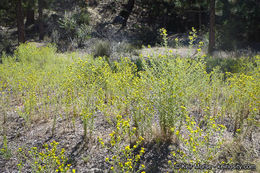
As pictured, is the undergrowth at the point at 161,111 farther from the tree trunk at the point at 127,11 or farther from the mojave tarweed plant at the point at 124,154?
the tree trunk at the point at 127,11

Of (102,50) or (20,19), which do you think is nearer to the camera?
(102,50)

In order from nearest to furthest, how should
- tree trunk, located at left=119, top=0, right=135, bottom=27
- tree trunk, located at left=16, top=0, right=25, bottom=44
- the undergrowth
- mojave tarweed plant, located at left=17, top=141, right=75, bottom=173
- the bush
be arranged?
mojave tarweed plant, located at left=17, top=141, right=75, bottom=173
the undergrowth
the bush
tree trunk, located at left=16, top=0, right=25, bottom=44
tree trunk, located at left=119, top=0, right=135, bottom=27

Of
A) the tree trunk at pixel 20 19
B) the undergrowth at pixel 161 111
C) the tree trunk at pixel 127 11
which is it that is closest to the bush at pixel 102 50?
the undergrowth at pixel 161 111

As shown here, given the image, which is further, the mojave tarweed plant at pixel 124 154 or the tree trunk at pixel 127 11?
the tree trunk at pixel 127 11

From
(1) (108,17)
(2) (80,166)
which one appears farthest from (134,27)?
(2) (80,166)

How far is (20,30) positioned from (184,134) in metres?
10.8

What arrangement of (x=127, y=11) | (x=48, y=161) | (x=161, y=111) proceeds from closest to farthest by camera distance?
(x=48, y=161), (x=161, y=111), (x=127, y=11)

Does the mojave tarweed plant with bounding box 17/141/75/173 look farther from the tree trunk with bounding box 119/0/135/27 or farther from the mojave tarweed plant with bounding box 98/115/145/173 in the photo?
the tree trunk with bounding box 119/0/135/27

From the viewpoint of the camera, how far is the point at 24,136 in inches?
144

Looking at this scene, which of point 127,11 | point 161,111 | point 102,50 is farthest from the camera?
point 127,11

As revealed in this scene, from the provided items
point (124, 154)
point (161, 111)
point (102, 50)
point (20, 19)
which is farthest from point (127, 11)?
point (124, 154)

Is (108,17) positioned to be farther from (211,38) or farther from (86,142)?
(86,142)

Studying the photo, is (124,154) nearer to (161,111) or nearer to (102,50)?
(161,111)

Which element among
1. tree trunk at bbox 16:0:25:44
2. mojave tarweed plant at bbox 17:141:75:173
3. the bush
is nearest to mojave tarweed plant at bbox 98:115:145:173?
mojave tarweed plant at bbox 17:141:75:173
